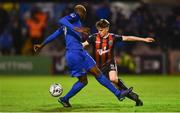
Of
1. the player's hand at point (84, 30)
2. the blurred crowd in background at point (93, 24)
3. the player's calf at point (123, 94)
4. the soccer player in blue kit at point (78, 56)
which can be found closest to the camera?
the player's hand at point (84, 30)

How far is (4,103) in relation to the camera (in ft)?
42.1

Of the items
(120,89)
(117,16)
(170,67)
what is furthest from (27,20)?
(120,89)

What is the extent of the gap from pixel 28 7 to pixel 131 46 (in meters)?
5.55

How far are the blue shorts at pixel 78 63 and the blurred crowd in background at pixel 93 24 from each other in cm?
1551

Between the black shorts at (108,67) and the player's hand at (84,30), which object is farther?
the black shorts at (108,67)

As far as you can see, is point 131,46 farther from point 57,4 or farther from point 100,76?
point 100,76

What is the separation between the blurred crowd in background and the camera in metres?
27.4

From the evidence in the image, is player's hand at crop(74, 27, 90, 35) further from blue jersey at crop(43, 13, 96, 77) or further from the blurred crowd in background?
the blurred crowd in background

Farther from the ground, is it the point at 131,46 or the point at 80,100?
the point at 131,46

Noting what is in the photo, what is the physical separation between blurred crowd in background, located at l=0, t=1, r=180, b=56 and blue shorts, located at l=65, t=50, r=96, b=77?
15.5 meters

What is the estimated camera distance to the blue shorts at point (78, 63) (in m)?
11.4

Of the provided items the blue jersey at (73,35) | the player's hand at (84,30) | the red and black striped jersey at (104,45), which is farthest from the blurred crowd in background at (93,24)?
the player's hand at (84,30)

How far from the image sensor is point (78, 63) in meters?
11.4

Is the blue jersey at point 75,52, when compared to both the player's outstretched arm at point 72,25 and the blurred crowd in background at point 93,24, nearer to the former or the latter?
the player's outstretched arm at point 72,25
